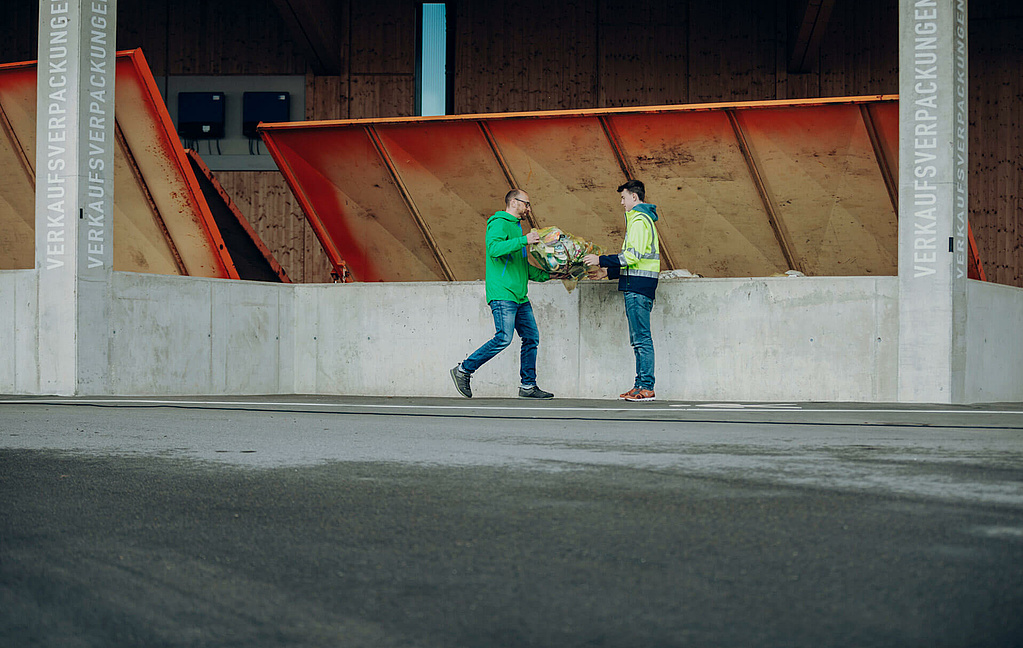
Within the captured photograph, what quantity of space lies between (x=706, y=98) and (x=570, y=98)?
95.5 inches

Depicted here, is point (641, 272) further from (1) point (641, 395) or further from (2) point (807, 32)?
(2) point (807, 32)

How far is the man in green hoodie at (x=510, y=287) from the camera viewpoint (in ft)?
29.9

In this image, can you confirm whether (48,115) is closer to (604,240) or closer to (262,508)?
(604,240)

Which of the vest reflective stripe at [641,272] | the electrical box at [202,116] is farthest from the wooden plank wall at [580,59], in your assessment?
the vest reflective stripe at [641,272]

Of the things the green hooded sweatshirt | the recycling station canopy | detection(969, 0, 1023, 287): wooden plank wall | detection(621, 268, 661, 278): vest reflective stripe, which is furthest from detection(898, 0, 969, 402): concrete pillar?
detection(969, 0, 1023, 287): wooden plank wall

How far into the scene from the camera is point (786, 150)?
10508mm

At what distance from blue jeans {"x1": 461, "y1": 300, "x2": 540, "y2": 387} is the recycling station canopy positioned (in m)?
2.48

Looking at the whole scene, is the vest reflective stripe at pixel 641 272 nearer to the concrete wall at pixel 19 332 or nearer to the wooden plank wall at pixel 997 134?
the concrete wall at pixel 19 332

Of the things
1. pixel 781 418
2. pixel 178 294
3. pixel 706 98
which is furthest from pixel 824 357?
pixel 706 98

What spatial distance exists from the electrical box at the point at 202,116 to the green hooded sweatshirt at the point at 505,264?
38.0ft

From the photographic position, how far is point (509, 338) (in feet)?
30.0

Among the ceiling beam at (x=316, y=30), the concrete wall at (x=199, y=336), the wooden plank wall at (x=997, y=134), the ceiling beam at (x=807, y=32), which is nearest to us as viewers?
the concrete wall at (x=199, y=336)

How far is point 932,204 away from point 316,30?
12.0 metres

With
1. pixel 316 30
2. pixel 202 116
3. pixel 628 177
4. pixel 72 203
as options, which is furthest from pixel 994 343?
pixel 202 116
